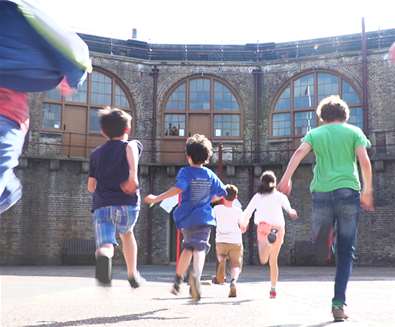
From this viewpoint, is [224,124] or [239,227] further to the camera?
[224,124]

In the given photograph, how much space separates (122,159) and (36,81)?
1551mm

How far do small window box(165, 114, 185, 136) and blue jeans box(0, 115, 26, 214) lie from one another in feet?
65.2

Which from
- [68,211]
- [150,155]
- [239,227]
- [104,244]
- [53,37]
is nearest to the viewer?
[53,37]

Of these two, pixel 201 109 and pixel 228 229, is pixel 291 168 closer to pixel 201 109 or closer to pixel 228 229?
pixel 228 229

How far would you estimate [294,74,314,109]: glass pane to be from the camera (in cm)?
2287

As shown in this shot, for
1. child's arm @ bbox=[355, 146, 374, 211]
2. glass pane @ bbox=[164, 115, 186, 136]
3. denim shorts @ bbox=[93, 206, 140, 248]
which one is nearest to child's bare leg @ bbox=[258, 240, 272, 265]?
child's arm @ bbox=[355, 146, 374, 211]

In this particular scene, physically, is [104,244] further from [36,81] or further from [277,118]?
[277,118]

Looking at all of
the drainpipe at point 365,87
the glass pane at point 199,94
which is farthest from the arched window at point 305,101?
the glass pane at point 199,94

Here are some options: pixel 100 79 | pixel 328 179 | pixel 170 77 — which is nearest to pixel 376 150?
pixel 170 77

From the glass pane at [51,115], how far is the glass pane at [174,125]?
4177mm

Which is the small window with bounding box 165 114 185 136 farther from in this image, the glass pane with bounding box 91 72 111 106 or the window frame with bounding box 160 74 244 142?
the glass pane with bounding box 91 72 111 106

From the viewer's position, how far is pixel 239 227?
818 centimetres

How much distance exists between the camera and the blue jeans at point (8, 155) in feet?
11.0

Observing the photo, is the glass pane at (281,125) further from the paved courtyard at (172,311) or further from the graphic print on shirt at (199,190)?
the graphic print on shirt at (199,190)
